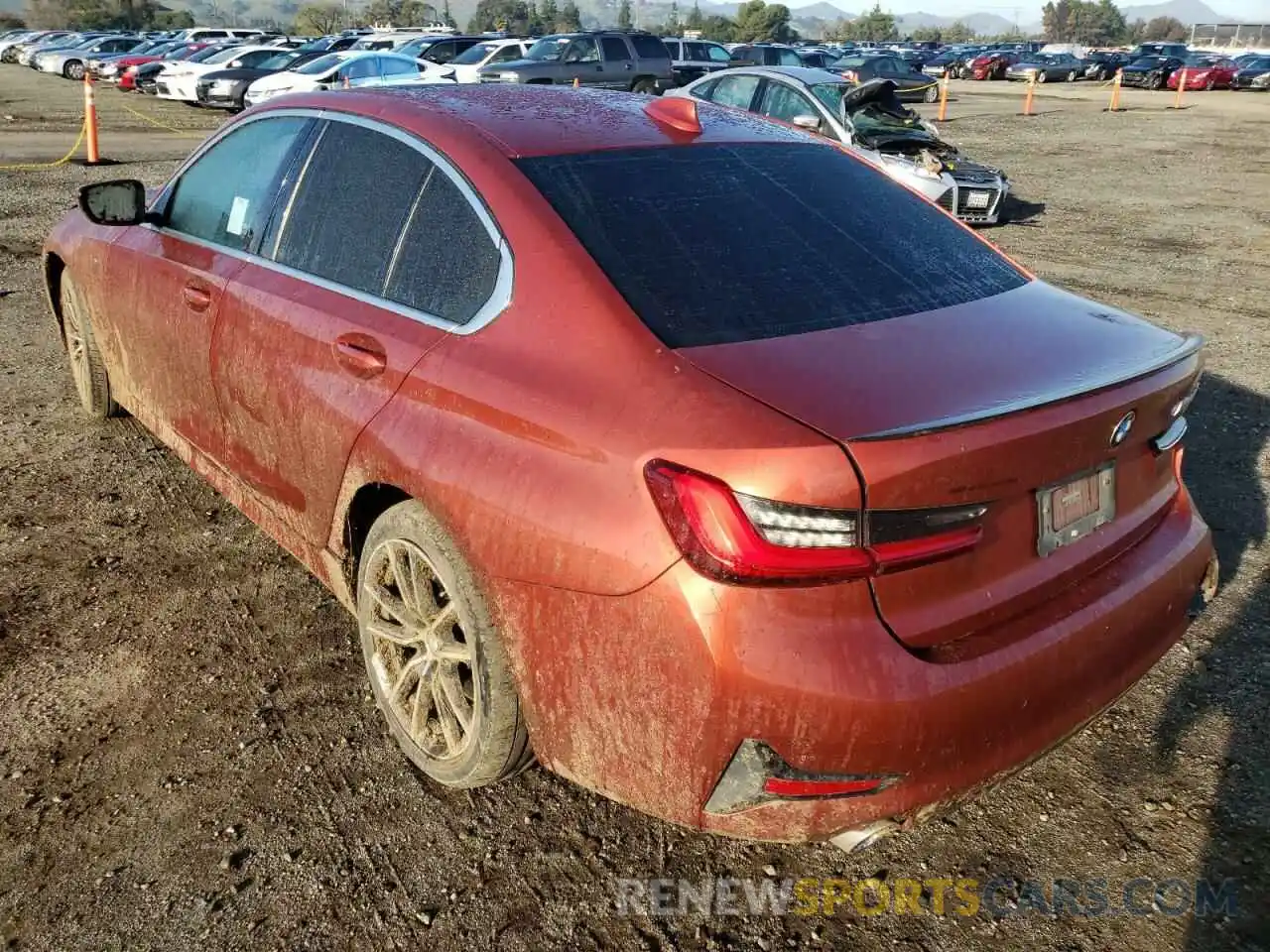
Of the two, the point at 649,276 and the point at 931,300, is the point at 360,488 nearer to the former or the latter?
the point at 649,276

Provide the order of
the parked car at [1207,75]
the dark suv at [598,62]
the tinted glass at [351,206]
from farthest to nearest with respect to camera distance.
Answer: the parked car at [1207,75], the dark suv at [598,62], the tinted glass at [351,206]

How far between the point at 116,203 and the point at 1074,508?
3.62 meters

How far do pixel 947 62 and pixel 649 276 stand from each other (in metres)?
55.0

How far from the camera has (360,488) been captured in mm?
2791

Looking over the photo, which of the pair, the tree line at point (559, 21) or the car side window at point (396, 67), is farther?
the tree line at point (559, 21)

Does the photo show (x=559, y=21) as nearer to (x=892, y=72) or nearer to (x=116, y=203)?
(x=892, y=72)

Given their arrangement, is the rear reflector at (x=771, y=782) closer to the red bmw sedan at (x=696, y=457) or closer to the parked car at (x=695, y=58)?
the red bmw sedan at (x=696, y=457)

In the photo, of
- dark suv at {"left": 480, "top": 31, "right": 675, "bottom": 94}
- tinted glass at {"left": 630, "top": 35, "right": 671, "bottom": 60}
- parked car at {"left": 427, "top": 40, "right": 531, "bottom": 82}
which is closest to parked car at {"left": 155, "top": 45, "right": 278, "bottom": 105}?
parked car at {"left": 427, "top": 40, "right": 531, "bottom": 82}

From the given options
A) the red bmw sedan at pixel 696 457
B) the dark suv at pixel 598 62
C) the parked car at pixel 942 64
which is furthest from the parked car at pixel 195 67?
the parked car at pixel 942 64

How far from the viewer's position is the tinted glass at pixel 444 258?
2.56 metres

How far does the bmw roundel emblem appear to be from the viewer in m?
2.28

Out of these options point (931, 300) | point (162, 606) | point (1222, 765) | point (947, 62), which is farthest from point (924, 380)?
point (947, 62)

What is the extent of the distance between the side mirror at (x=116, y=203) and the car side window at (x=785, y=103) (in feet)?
29.7

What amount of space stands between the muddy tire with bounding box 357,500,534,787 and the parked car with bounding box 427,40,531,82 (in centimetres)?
2124
